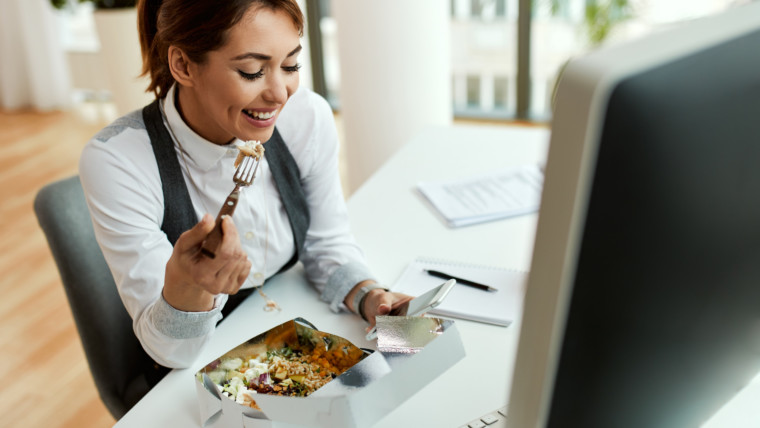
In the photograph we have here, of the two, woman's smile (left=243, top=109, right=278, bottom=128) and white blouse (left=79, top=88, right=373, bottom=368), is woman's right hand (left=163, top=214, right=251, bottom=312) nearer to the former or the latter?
white blouse (left=79, top=88, right=373, bottom=368)

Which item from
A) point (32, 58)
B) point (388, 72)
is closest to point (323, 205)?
Answer: point (388, 72)

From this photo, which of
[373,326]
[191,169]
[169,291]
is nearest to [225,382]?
[169,291]

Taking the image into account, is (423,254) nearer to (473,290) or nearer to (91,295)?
(473,290)

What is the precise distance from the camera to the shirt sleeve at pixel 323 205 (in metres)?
1.19

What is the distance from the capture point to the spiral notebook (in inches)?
40.8

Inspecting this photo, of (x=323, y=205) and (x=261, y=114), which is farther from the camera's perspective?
(x=323, y=205)

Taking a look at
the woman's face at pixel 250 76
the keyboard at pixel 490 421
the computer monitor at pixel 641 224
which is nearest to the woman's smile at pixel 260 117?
the woman's face at pixel 250 76

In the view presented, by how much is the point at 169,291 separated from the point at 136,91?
268 centimetres

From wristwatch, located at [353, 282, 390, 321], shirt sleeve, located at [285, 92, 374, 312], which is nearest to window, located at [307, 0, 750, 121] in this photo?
shirt sleeve, located at [285, 92, 374, 312]

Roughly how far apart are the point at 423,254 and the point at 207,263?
53 centimetres

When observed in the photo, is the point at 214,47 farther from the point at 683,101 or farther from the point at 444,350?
the point at 683,101

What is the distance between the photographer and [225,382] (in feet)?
2.78

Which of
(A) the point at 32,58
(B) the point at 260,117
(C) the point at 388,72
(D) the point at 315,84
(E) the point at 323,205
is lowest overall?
(D) the point at 315,84

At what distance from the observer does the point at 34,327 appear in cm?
236
